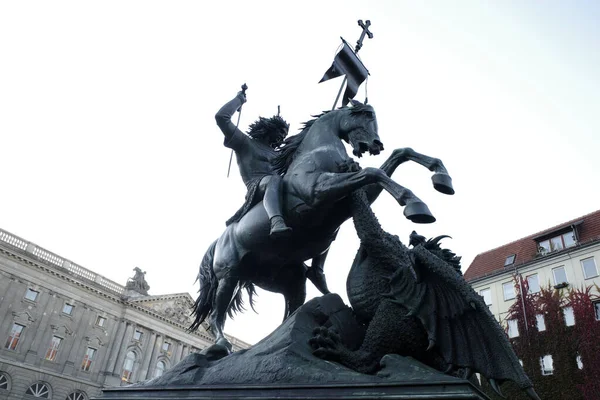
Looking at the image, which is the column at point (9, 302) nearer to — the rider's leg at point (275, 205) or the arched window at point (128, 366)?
the arched window at point (128, 366)

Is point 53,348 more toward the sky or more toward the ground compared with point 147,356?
more toward the ground

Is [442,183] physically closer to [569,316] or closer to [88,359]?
[569,316]

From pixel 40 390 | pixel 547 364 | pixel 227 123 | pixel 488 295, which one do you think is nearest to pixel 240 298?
pixel 227 123

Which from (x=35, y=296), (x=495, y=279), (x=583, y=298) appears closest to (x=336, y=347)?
(x=583, y=298)

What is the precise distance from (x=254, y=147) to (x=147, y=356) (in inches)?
2033

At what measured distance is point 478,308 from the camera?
2941 mm

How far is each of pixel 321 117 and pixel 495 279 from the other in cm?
3243

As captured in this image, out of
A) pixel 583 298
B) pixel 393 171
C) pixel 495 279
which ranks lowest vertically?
pixel 393 171

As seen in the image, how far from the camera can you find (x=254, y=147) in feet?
18.1

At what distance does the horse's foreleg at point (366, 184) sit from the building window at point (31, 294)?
45.7 meters

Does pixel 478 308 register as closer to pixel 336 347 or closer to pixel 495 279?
pixel 336 347

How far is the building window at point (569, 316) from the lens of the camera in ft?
87.2

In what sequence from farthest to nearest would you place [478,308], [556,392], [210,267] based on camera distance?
Result: [556,392]
[210,267]
[478,308]

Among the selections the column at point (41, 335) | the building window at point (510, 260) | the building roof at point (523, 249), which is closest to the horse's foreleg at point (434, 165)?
the building roof at point (523, 249)
